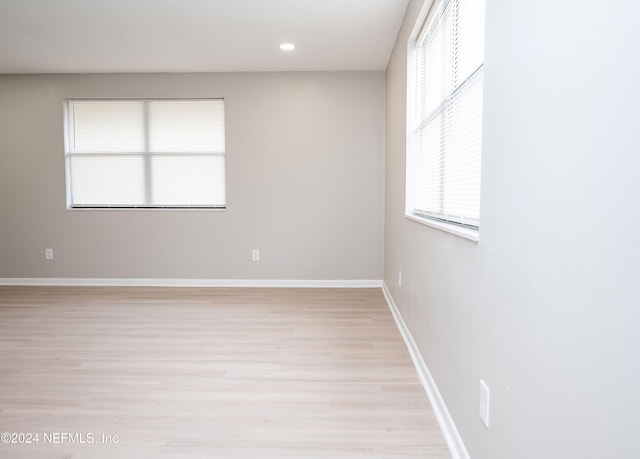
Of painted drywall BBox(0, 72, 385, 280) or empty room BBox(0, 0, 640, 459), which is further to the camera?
painted drywall BBox(0, 72, 385, 280)

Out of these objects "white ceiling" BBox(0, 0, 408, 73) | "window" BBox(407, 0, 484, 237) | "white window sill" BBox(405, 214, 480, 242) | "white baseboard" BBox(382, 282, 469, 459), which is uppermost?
"white ceiling" BBox(0, 0, 408, 73)

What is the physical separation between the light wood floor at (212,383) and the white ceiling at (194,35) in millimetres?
2440

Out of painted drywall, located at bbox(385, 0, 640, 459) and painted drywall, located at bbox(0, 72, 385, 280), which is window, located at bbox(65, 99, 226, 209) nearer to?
painted drywall, located at bbox(0, 72, 385, 280)

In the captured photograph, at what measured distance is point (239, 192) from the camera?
4562mm

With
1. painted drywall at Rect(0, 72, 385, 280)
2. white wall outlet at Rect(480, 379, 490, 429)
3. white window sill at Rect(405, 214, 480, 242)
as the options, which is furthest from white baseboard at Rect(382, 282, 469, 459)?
painted drywall at Rect(0, 72, 385, 280)

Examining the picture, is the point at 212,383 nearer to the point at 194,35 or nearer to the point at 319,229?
the point at 319,229

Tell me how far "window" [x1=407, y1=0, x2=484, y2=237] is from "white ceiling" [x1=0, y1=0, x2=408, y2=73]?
736 mm

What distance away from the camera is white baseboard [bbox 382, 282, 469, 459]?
1.56 metres

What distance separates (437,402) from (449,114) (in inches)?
55.6

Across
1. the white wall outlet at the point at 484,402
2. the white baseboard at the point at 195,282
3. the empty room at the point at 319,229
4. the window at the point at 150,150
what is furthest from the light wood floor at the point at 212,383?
the window at the point at 150,150

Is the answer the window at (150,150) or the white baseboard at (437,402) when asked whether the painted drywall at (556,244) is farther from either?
the window at (150,150)

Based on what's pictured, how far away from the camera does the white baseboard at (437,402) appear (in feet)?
5.13

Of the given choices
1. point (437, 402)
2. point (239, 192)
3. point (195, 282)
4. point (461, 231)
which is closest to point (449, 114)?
point (461, 231)

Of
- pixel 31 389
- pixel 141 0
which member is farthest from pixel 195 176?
pixel 31 389
